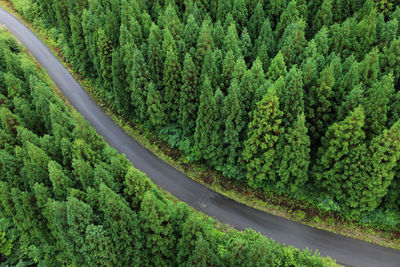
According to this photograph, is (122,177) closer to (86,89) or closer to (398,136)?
(398,136)

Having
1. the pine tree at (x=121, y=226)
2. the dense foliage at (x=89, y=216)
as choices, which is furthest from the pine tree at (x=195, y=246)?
the pine tree at (x=121, y=226)

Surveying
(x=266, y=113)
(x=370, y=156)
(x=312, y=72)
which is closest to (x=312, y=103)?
(x=312, y=72)

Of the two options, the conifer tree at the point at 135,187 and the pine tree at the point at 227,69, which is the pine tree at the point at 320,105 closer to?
the pine tree at the point at 227,69

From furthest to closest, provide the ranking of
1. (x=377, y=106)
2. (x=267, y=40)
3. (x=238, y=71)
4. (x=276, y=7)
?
(x=276, y=7) → (x=267, y=40) → (x=238, y=71) → (x=377, y=106)

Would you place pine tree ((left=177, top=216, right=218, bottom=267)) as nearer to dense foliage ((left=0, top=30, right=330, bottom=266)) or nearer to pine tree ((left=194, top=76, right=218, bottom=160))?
dense foliage ((left=0, top=30, right=330, bottom=266))

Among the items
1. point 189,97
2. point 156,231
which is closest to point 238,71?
point 189,97

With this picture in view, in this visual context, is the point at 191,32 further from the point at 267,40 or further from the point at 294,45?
the point at 294,45
